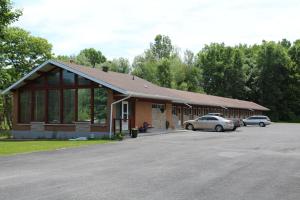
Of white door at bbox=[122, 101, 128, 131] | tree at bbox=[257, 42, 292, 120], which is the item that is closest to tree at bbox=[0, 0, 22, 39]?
white door at bbox=[122, 101, 128, 131]

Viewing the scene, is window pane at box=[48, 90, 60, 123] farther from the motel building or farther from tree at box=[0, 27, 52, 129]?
tree at box=[0, 27, 52, 129]

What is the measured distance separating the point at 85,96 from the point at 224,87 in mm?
59969

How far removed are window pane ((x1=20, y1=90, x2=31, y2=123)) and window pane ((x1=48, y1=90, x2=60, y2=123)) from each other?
6.22 ft

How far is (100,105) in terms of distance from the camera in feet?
102

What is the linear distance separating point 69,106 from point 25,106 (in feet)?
13.3

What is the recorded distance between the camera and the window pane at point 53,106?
107 ft

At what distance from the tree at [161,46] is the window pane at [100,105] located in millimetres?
80732

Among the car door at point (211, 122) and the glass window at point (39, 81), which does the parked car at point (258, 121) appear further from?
the glass window at point (39, 81)

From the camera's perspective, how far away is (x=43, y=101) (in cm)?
3316

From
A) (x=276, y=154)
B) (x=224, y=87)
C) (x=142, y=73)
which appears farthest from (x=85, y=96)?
(x=224, y=87)

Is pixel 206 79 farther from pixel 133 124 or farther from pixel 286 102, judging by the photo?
pixel 133 124

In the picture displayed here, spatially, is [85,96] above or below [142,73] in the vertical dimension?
below

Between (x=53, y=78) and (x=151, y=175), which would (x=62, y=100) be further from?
(x=151, y=175)

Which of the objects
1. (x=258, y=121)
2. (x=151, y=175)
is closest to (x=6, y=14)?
(x=151, y=175)
